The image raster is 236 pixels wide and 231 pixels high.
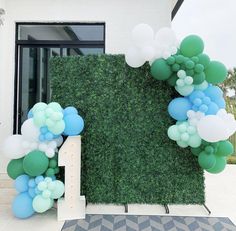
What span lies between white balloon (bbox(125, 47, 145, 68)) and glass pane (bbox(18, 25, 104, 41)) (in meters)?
2.24

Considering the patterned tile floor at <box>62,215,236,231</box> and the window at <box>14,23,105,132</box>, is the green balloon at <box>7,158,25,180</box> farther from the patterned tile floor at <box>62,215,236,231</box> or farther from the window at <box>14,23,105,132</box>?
the window at <box>14,23,105,132</box>

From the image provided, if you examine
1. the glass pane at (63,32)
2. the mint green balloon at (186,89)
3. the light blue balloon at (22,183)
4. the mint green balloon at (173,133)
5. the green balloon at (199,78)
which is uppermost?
the glass pane at (63,32)

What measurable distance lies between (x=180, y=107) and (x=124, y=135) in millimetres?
817

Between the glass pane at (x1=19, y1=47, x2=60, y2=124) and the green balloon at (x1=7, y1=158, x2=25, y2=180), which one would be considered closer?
the green balloon at (x1=7, y1=158, x2=25, y2=180)

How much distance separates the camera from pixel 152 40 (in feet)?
10.2

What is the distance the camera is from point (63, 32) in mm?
5309

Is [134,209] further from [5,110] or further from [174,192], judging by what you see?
[5,110]

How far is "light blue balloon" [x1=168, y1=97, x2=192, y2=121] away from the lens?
10.4 feet

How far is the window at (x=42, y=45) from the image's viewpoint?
5.26 metres

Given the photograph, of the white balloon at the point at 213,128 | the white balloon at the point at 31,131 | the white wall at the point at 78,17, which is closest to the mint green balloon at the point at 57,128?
the white balloon at the point at 31,131

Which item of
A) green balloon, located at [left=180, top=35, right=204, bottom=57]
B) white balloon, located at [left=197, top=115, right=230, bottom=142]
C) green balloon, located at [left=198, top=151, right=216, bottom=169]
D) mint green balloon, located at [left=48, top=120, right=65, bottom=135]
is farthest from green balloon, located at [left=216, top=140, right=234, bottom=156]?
mint green balloon, located at [left=48, top=120, right=65, bottom=135]

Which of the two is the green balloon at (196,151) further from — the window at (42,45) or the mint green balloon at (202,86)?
the window at (42,45)

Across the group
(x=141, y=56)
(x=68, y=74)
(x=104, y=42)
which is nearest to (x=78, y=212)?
(x=68, y=74)

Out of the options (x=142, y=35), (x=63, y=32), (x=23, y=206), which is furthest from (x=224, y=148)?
(x=63, y=32)
